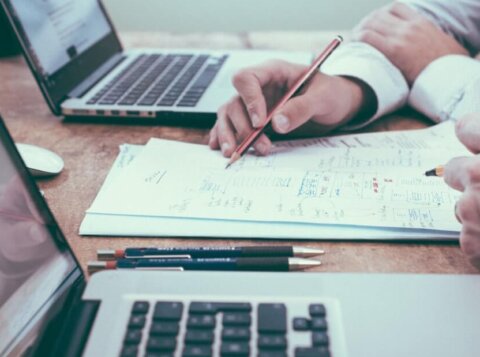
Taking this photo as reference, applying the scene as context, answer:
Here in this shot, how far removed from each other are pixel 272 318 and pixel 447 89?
0.51m

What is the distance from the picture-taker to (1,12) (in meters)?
0.69

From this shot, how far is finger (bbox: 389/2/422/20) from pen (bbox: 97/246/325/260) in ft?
1.85

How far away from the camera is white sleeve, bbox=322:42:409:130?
2.34 feet

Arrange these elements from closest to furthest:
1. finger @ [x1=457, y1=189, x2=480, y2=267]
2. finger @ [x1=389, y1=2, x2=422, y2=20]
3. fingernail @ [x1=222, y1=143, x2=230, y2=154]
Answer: finger @ [x1=457, y1=189, x2=480, y2=267] → fingernail @ [x1=222, y1=143, x2=230, y2=154] → finger @ [x1=389, y1=2, x2=422, y2=20]

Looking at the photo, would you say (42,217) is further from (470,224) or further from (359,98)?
(359,98)

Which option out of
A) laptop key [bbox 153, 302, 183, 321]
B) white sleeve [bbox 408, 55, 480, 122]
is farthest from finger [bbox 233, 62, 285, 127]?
laptop key [bbox 153, 302, 183, 321]

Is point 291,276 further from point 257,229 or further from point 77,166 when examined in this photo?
point 77,166

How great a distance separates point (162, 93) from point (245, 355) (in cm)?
53

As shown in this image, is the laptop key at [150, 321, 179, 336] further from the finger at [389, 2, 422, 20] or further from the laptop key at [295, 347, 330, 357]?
the finger at [389, 2, 422, 20]

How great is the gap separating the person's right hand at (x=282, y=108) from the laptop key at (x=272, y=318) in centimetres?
30

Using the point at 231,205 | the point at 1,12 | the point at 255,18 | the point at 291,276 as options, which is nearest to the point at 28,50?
the point at 1,12

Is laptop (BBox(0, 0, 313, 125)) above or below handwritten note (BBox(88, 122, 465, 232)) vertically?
above

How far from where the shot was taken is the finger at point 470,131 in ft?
1.55

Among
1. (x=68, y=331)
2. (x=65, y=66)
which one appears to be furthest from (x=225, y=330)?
(x=65, y=66)
